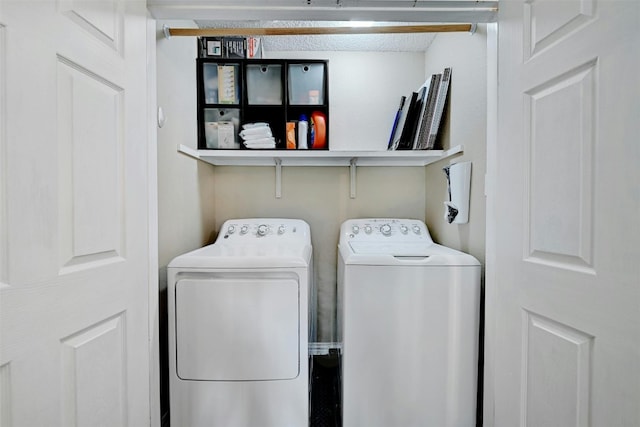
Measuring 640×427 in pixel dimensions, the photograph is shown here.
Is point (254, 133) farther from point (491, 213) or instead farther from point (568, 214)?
point (568, 214)

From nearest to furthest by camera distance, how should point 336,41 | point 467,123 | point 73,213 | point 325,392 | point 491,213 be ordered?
1. point 73,213
2. point 491,213
3. point 467,123
4. point 325,392
5. point 336,41

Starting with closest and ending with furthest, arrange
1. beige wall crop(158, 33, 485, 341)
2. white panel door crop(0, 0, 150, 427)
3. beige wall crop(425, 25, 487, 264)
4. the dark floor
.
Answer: white panel door crop(0, 0, 150, 427) → beige wall crop(425, 25, 487, 264) → the dark floor → beige wall crop(158, 33, 485, 341)

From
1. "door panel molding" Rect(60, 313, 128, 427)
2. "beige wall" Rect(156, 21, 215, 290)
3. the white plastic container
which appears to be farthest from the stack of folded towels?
"door panel molding" Rect(60, 313, 128, 427)

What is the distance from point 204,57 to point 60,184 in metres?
1.54

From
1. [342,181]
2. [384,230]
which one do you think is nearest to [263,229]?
[342,181]

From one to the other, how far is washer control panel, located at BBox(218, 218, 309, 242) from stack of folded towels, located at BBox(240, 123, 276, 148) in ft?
1.72

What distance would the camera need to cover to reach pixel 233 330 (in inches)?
52.2

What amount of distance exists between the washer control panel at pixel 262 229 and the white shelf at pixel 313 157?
0.43 meters

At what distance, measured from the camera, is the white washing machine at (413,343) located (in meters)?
1.36

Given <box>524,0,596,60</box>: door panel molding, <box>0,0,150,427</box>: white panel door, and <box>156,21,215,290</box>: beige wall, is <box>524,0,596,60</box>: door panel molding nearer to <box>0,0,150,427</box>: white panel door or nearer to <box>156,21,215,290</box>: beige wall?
<box>0,0,150,427</box>: white panel door

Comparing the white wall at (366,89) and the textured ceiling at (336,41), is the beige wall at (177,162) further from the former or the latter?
the white wall at (366,89)

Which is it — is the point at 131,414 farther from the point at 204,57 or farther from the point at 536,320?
the point at 204,57

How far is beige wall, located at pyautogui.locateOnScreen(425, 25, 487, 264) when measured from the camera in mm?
1452

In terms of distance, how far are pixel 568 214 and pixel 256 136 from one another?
1.64 meters
